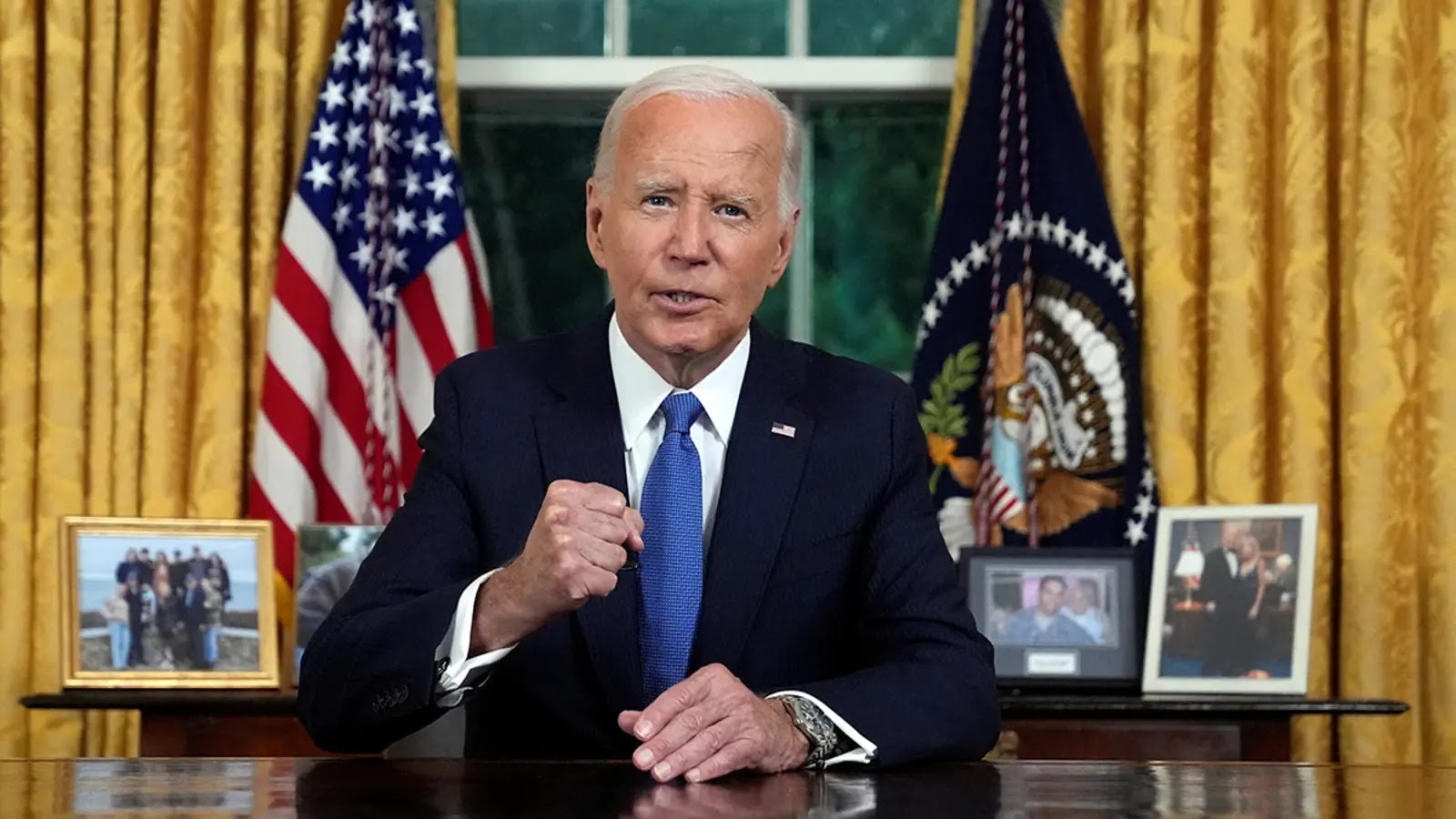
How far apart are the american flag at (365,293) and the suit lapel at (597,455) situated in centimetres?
149

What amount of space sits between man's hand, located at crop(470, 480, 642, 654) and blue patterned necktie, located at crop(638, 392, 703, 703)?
257 mm

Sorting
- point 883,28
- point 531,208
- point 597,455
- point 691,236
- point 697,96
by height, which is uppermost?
point 883,28

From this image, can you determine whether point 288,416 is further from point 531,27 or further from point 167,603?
point 531,27

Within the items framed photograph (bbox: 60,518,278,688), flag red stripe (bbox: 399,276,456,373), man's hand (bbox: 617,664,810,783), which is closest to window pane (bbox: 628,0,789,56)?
flag red stripe (bbox: 399,276,456,373)

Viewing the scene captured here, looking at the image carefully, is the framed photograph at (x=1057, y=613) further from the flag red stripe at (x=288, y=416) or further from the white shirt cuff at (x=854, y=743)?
the white shirt cuff at (x=854, y=743)

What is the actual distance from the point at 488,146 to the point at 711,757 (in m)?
2.61

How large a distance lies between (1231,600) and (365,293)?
→ 1.75 m

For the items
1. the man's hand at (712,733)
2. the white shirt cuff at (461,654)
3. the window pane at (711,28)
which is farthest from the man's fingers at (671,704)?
the window pane at (711,28)

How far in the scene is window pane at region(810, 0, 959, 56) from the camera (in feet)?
13.3

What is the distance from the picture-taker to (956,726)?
1.95m

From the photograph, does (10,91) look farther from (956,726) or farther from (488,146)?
(956,726)

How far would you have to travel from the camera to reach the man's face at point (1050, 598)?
11.1 ft

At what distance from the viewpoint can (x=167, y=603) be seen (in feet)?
11.2

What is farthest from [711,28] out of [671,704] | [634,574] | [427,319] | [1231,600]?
[671,704]
